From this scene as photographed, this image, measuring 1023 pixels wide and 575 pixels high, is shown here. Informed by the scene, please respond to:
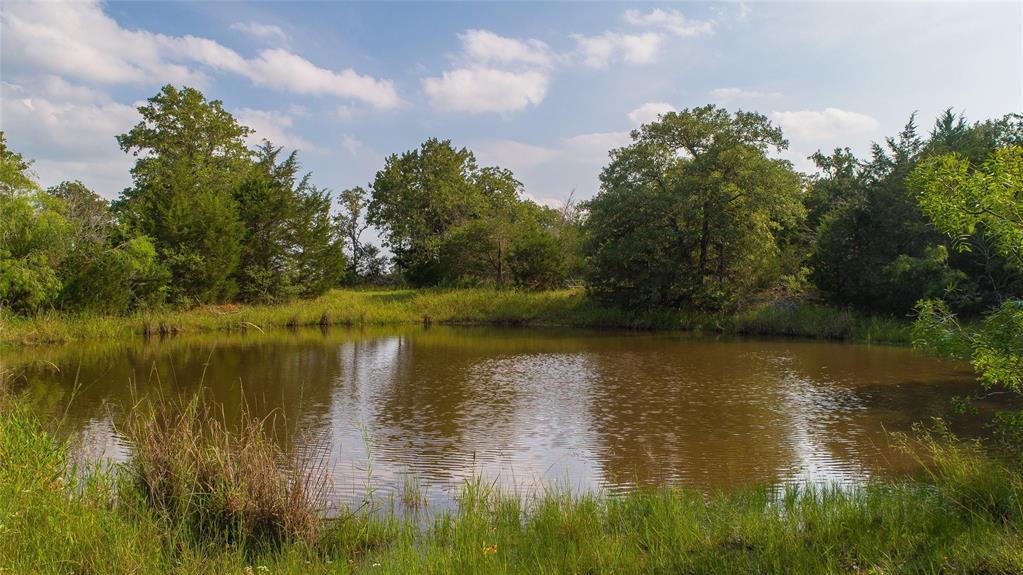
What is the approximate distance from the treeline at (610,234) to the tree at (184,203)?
8cm

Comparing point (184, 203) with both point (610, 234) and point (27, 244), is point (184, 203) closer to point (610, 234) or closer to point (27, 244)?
point (27, 244)

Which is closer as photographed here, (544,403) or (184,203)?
(544,403)

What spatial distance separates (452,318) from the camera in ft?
105

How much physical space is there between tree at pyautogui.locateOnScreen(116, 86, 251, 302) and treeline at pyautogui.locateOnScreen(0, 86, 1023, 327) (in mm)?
78

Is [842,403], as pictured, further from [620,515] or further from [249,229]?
[249,229]

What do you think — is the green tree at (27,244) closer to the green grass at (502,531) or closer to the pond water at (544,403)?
the pond water at (544,403)

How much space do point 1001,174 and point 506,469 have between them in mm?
5842

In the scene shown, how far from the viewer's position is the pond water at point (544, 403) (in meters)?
8.27

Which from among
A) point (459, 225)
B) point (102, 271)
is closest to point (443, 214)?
point (459, 225)

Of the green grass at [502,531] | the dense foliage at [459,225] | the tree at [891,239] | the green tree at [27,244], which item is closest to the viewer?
the green grass at [502,531]

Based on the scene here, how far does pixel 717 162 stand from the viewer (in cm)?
2606

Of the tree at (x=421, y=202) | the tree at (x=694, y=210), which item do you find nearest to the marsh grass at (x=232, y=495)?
the tree at (x=694, y=210)

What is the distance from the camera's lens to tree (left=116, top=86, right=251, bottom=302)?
2781cm

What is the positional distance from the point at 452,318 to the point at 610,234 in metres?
8.59
